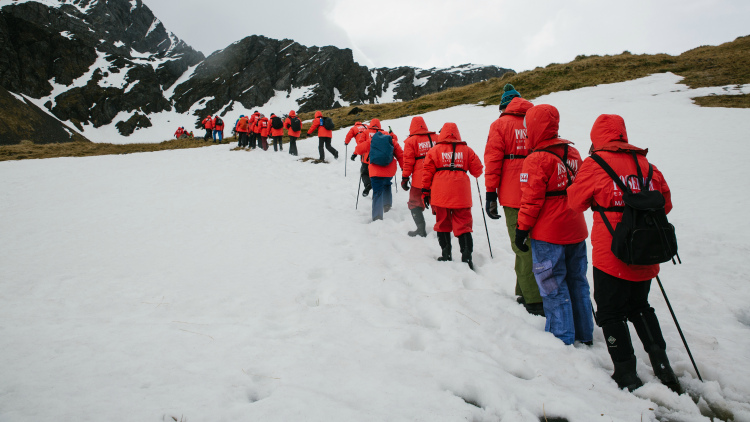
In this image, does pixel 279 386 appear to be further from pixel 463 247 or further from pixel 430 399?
pixel 463 247

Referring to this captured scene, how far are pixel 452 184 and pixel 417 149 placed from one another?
1.51 meters

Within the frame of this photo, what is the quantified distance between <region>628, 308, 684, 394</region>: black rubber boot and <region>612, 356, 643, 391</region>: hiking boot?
0.18m

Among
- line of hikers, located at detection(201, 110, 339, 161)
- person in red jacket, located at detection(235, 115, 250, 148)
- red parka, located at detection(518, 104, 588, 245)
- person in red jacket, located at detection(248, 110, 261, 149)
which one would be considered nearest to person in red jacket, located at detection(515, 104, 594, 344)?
red parka, located at detection(518, 104, 588, 245)

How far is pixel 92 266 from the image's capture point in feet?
16.5

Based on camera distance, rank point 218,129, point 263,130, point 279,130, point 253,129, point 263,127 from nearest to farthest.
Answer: point 279,130, point 263,130, point 263,127, point 253,129, point 218,129

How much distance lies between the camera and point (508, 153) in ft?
14.3

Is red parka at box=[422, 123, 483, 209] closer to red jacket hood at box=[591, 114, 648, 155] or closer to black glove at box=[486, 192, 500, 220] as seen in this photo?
black glove at box=[486, 192, 500, 220]

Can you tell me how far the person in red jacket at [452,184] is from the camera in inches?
212

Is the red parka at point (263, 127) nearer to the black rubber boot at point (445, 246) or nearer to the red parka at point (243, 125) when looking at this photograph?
the red parka at point (243, 125)

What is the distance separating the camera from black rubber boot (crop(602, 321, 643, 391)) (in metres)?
2.83

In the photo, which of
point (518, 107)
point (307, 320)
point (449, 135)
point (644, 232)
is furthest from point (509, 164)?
point (307, 320)

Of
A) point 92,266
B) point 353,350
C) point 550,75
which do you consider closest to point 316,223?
point 92,266

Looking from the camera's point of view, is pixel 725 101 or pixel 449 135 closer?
pixel 449 135

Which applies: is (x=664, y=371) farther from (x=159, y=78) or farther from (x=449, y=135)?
(x=159, y=78)
